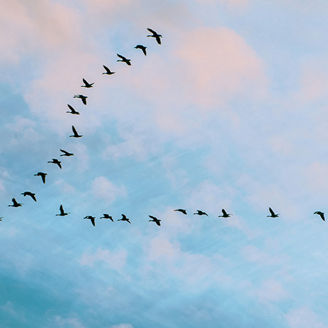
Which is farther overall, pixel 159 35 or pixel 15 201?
pixel 15 201

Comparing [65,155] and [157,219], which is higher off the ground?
[65,155]

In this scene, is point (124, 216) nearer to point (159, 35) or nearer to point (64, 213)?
point (64, 213)

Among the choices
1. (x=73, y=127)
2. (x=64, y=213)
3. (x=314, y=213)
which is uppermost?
(x=73, y=127)

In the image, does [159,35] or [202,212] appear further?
[202,212]

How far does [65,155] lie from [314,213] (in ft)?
194

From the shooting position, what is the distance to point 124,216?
193 meters

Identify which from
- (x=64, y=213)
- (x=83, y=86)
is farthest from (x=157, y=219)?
(x=83, y=86)

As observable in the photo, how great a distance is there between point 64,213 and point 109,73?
35775 mm

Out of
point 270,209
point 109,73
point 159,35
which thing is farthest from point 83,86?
point 270,209

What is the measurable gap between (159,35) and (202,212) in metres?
44.1

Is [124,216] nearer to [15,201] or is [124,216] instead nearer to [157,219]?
[157,219]

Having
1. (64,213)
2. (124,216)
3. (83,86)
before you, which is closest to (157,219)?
(124,216)

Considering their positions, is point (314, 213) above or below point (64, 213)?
below

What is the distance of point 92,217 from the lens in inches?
7603
